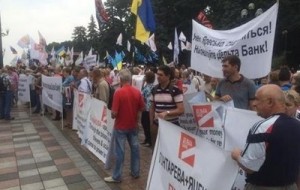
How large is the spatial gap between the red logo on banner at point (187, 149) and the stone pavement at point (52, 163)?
236cm

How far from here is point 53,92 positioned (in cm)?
1304

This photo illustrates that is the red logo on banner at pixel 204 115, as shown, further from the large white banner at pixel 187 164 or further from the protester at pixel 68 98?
the protester at pixel 68 98

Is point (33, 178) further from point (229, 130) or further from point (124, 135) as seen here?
point (229, 130)

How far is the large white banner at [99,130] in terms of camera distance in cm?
725

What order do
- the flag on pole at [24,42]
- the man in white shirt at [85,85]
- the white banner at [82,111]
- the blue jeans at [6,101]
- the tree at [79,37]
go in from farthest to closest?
the tree at [79,37] < the flag on pole at [24,42] < the blue jeans at [6,101] < the man in white shirt at [85,85] < the white banner at [82,111]

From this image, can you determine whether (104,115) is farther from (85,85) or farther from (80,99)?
(85,85)

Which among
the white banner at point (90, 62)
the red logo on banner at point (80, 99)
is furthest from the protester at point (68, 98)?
the white banner at point (90, 62)

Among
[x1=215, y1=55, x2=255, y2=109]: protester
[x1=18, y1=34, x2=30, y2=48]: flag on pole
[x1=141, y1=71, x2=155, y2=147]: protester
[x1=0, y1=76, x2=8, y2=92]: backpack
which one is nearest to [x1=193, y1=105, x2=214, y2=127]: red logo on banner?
[x1=215, y1=55, x2=255, y2=109]: protester

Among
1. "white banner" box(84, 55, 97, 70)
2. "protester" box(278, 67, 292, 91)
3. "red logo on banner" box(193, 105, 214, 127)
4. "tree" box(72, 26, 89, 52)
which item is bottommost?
"red logo on banner" box(193, 105, 214, 127)

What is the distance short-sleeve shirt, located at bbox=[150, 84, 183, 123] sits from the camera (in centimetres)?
583

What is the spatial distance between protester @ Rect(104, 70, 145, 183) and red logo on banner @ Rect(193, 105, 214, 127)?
1.17 m

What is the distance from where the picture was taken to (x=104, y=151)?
24.5 feet

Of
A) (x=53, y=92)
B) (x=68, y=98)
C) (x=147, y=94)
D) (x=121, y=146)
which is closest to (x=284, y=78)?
(x=121, y=146)

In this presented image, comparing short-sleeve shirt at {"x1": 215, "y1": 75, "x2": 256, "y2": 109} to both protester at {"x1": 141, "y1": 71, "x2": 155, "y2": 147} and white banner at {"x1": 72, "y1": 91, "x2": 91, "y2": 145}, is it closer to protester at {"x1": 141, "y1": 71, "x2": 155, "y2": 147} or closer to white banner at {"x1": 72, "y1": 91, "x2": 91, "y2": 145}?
protester at {"x1": 141, "y1": 71, "x2": 155, "y2": 147}
